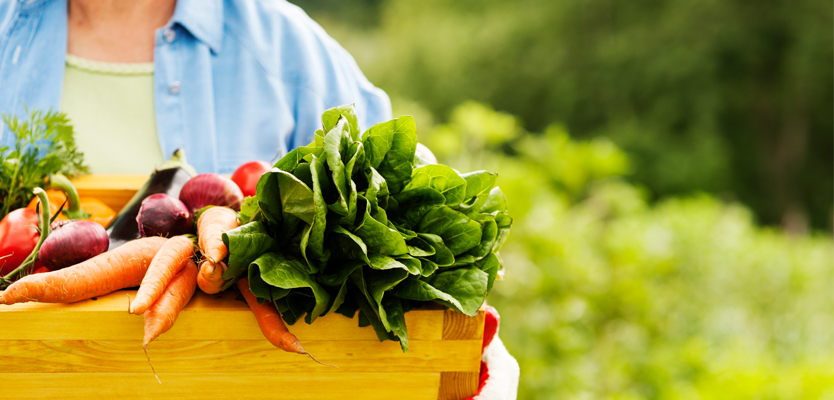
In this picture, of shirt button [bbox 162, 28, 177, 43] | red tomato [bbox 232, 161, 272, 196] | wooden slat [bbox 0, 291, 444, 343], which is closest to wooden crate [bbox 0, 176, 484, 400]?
wooden slat [bbox 0, 291, 444, 343]

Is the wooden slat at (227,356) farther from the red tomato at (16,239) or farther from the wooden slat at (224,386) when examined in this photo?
the red tomato at (16,239)

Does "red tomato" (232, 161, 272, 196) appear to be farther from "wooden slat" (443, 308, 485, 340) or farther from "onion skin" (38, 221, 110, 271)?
"wooden slat" (443, 308, 485, 340)

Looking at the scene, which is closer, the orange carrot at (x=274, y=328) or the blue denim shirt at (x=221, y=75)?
the orange carrot at (x=274, y=328)

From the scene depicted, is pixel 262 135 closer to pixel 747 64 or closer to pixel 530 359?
pixel 530 359

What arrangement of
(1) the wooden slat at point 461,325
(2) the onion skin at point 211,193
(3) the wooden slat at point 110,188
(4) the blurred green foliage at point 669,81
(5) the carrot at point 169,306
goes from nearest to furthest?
(5) the carrot at point 169,306 → (1) the wooden slat at point 461,325 → (2) the onion skin at point 211,193 → (3) the wooden slat at point 110,188 → (4) the blurred green foliage at point 669,81

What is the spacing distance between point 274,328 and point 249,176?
0.38m

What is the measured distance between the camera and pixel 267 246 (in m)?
0.83

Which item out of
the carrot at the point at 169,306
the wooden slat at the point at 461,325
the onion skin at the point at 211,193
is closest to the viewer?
the carrot at the point at 169,306

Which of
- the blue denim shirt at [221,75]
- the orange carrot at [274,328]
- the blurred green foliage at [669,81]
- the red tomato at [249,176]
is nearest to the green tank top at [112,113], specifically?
the blue denim shirt at [221,75]

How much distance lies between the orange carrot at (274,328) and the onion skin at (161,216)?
25 centimetres

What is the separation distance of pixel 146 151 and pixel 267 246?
0.70 metres

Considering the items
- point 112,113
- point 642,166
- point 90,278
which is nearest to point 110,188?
point 112,113

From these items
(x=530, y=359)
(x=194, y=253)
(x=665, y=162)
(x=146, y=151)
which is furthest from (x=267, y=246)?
(x=665, y=162)

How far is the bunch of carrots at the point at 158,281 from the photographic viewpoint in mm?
796
